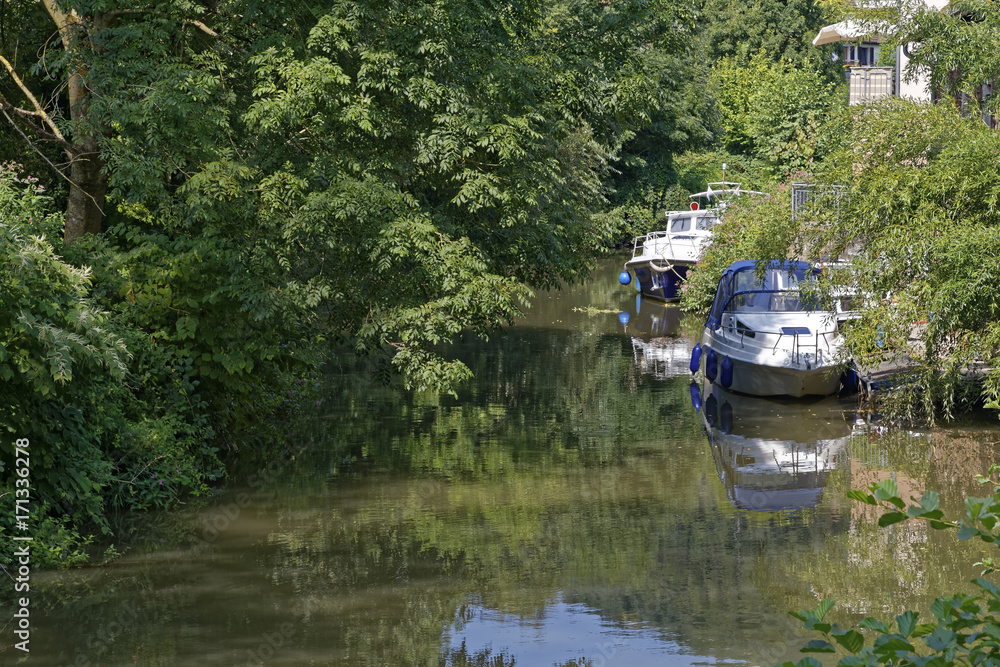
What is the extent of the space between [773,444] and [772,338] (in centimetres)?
336

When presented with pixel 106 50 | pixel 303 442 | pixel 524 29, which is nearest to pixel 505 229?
pixel 524 29

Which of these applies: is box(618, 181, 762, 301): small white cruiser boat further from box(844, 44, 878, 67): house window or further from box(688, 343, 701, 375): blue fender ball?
box(844, 44, 878, 67): house window

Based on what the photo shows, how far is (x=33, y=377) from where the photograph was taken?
8359 mm

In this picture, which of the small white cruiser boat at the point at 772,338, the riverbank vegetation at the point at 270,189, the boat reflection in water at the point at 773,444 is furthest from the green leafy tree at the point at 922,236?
the boat reflection in water at the point at 773,444

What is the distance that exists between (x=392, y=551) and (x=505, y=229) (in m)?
5.11

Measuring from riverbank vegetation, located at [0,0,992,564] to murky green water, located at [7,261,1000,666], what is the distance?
123 centimetres

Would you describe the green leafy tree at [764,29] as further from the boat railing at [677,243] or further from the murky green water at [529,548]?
the murky green water at [529,548]

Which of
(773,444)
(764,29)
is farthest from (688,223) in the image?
(764,29)

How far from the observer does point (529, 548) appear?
9.73 meters

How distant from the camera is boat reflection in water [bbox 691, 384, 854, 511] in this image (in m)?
11.7

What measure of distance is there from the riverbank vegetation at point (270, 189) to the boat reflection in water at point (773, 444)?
2.28 meters

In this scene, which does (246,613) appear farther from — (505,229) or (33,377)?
(505,229)

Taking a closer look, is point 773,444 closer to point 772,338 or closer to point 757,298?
point 772,338

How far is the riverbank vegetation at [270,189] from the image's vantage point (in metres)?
11.0
